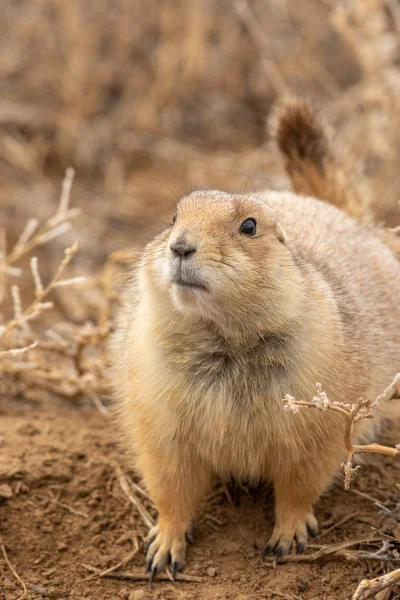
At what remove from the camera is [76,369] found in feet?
15.9

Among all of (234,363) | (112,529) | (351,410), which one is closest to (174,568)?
(112,529)

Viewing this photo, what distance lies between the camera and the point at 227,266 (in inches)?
116

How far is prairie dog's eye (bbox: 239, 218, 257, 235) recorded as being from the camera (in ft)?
10.3

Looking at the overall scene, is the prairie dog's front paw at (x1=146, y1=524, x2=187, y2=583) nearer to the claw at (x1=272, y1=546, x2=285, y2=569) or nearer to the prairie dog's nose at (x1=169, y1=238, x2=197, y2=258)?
the claw at (x1=272, y1=546, x2=285, y2=569)

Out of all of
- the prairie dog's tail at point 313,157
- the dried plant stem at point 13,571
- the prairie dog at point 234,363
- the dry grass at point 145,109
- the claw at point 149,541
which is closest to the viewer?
the prairie dog at point 234,363

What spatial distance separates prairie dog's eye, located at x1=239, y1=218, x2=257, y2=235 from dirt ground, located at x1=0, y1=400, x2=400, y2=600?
4.57 ft

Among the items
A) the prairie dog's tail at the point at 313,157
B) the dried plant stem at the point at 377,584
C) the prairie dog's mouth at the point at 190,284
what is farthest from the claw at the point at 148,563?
the prairie dog's tail at the point at 313,157

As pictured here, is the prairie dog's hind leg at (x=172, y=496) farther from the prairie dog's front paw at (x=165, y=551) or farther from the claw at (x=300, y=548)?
the claw at (x=300, y=548)

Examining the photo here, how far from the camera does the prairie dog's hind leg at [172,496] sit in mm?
3555

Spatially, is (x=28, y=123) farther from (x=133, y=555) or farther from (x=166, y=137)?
(x=133, y=555)

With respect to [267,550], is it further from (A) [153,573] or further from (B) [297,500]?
(A) [153,573]

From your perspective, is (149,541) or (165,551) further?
(149,541)

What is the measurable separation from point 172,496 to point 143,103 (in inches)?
233

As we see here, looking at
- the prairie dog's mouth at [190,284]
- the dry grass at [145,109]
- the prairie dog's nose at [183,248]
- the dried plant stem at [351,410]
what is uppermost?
the dry grass at [145,109]
